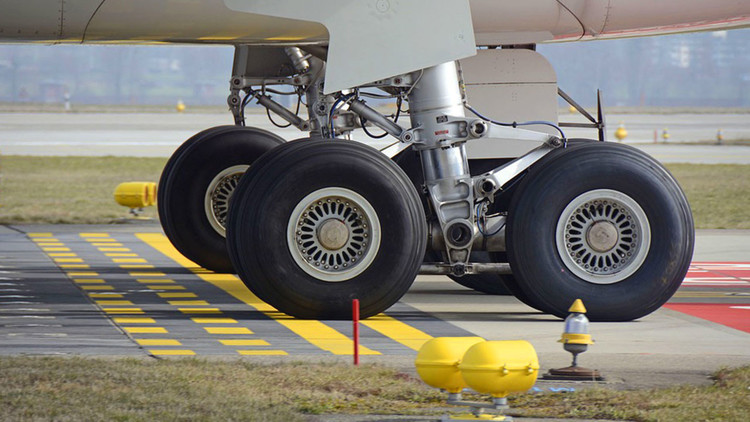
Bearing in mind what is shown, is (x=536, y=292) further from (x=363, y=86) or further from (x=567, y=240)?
(x=363, y=86)

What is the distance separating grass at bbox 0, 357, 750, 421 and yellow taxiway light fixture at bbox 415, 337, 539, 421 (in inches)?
16.9

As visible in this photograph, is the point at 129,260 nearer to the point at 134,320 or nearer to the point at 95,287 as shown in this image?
the point at 95,287

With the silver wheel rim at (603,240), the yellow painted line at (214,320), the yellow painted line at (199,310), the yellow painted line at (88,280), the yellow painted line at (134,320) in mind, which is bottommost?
the yellow painted line at (88,280)

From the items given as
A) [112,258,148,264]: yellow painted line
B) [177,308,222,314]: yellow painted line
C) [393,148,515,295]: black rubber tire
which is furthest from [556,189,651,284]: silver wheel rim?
[112,258,148,264]: yellow painted line

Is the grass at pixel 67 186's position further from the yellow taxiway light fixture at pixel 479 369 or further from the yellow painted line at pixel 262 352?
the yellow taxiway light fixture at pixel 479 369

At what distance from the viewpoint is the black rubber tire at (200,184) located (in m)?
15.7

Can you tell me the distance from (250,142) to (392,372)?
7457mm

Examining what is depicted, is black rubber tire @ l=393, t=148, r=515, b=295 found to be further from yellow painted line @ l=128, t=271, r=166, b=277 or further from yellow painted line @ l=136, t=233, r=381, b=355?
yellow painted line @ l=128, t=271, r=166, b=277

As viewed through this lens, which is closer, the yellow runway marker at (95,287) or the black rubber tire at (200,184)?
the yellow runway marker at (95,287)

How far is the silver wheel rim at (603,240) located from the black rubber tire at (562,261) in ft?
0.14

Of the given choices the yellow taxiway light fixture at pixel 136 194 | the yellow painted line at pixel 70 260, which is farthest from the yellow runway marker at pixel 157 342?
the yellow taxiway light fixture at pixel 136 194

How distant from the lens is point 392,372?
29.0ft

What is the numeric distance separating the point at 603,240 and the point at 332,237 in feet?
7.62

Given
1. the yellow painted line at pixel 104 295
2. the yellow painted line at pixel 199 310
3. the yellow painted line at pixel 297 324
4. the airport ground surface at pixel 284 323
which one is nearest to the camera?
the airport ground surface at pixel 284 323
